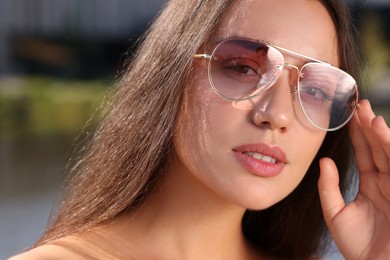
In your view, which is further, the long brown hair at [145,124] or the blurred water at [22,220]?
the blurred water at [22,220]

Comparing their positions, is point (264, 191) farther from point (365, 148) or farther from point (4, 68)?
point (4, 68)

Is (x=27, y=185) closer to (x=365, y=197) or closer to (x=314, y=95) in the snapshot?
(x=365, y=197)

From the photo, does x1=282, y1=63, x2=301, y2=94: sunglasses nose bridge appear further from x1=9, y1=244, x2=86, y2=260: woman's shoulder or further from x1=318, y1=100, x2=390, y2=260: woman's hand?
x1=9, y1=244, x2=86, y2=260: woman's shoulder

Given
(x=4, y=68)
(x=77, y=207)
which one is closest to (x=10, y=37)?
(x=4, y=68)

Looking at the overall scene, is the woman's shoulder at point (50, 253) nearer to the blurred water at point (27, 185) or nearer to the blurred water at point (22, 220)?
the blurred water at point (27, 185)

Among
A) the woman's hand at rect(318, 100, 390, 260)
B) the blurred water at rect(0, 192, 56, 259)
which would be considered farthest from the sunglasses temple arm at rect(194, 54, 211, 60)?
the blurred water at rect(0, 192, 56, 259)

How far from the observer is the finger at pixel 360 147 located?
2.32 metres

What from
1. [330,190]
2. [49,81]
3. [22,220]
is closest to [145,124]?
[330,190]

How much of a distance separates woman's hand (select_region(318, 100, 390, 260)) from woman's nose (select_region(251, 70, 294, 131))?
0.92 ft

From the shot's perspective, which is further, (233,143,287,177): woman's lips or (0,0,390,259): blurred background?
(0,0,390,259): blurred background

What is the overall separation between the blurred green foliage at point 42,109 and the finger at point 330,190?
1060 centimetres

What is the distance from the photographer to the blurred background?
8.72 meters

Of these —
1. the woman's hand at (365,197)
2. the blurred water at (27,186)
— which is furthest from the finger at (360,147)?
the blurred water at (27,186)

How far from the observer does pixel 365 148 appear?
2.32 meters
